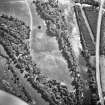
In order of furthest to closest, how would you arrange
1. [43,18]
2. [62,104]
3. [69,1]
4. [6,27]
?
[69,1]
[43,18]
[6,27]
[62,104]

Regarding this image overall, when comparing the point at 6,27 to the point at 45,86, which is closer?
the point at 45,86

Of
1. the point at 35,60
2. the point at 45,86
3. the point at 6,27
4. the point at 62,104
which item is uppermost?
the point at 6,27

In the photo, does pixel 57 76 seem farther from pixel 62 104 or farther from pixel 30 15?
pixel 30 15

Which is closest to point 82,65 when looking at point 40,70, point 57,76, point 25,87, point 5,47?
point 57,76

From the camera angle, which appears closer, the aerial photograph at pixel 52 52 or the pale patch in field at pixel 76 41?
the aerial photograph at pixel 52 52

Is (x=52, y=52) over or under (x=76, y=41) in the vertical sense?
under

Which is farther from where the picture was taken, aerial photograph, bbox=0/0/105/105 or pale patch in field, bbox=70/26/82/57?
pale patch in field, bbox=70/26/82/57

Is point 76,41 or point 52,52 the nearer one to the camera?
point 52,52

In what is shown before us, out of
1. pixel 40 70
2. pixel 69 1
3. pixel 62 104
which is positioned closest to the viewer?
pixel 62 104
